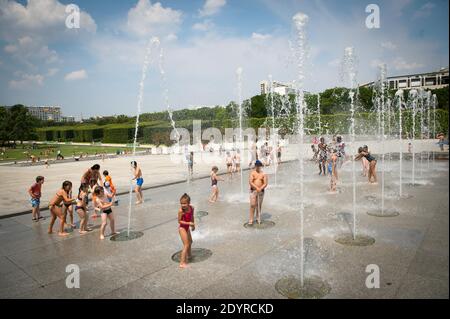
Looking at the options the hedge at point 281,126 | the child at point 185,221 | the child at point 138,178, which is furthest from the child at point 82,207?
the hedge at point 281,126

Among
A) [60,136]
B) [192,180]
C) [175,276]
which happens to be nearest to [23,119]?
[60,136]

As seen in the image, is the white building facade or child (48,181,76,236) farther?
the white building facade

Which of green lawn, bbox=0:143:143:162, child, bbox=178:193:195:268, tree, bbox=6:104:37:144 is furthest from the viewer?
tree, bbox=6:104:37:144

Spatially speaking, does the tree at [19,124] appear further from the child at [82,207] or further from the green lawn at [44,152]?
the child at [82,207]

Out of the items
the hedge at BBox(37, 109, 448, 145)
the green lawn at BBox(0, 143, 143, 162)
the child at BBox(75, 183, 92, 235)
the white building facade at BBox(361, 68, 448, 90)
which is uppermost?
the white building facade at BBox(361, 68, 448, 90)

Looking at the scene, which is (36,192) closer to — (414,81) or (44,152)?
(44,152)

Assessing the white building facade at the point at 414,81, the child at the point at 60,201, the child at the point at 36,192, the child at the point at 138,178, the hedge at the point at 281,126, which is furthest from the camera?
the white building facade at the point at 414,81

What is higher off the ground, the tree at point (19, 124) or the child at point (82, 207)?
the tree at point (19, 124)

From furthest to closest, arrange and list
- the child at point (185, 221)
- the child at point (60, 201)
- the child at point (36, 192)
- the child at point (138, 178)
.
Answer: the child at point (138, 178), the child at point (36, 192), the child at point (60, 201), the child at point (185, 221)

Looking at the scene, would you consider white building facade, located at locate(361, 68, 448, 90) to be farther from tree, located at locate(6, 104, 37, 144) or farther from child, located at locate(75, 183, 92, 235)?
child, located at locate(75, 183, 92, 235)

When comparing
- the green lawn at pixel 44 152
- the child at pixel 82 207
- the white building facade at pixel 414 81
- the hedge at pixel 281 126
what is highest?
the white building facade at pixel 414 81

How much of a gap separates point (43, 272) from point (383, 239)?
7742 mm

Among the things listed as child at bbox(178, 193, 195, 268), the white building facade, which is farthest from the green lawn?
the white building facade
